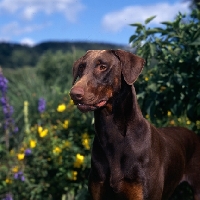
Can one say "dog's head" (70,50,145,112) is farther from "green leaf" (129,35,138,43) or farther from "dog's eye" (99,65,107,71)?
"green leaf" (129,35,138,43)

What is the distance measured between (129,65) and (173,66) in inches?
60.1

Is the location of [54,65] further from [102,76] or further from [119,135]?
[102,76]

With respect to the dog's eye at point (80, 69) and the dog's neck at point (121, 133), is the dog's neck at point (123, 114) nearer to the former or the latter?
the dog's neck at point (121, 133)

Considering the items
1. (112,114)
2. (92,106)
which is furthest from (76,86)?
(112,114)

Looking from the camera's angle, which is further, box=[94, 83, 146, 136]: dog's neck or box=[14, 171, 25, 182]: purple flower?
box=[14, 171, 25, 182]: purple flower

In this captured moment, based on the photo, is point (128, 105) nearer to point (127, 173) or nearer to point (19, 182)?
point (127, 173)

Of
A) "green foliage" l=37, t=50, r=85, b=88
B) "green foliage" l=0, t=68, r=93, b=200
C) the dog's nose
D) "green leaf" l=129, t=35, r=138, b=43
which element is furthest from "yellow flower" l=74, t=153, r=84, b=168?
"green foliage" l=37, t=50, r=85, b=88

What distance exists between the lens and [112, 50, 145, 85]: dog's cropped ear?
3321 mm

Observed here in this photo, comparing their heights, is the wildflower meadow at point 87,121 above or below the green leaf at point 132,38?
below

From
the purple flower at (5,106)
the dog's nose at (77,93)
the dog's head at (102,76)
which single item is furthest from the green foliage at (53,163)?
the dog's nose at (77,93)

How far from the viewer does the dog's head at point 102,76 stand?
3.14 meters

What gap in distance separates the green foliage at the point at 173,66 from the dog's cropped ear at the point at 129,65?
4.03ft

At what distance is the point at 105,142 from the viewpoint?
11.6 ft

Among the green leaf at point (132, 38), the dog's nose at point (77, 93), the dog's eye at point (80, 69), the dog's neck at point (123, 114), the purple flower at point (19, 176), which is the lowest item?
the purple flower at point (19, 176)
